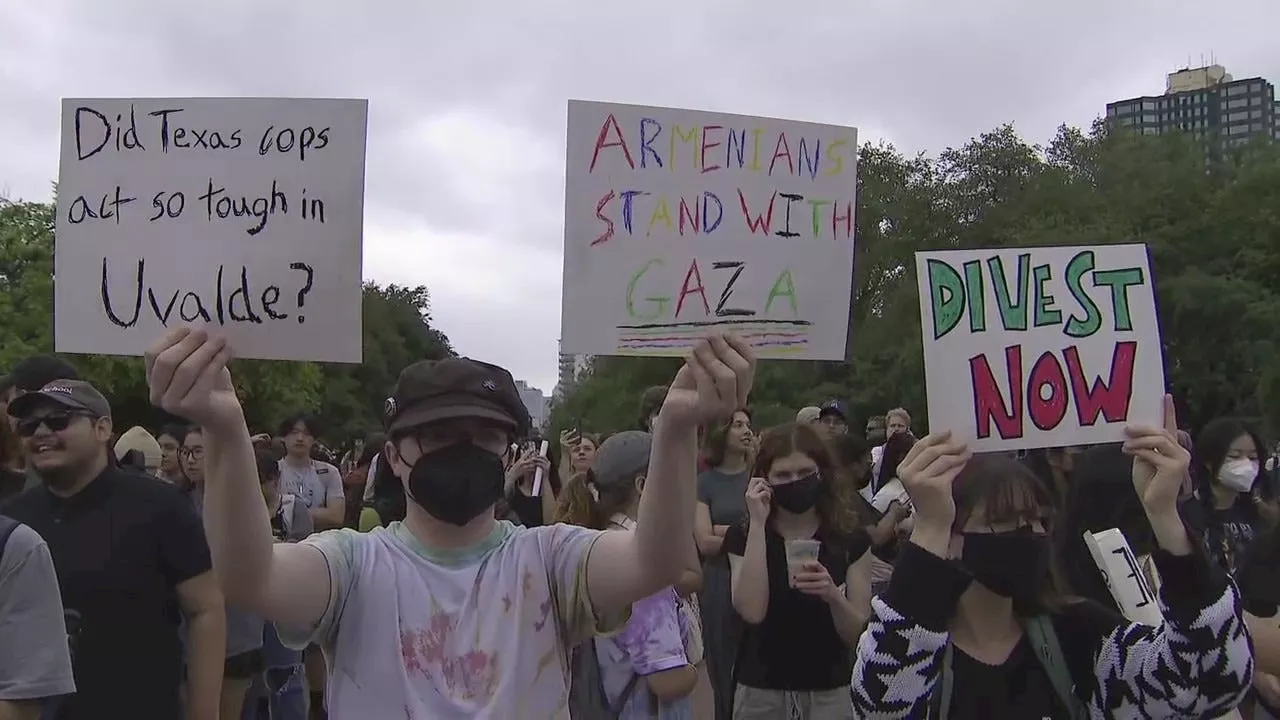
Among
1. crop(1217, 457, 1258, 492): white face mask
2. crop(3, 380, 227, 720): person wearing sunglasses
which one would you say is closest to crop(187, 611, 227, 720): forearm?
crop(3, 380, 227, 720): person wearing sunglasses

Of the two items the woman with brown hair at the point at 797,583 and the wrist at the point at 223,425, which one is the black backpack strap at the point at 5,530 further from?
the woman with brown hair at the point at 797,583

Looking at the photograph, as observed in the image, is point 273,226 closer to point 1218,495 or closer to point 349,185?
point 349,185

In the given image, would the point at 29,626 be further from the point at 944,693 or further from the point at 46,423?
the point at 944,693

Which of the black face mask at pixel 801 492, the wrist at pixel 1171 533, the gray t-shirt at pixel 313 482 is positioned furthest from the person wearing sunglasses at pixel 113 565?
the gray t-shirt at pixel 313 482

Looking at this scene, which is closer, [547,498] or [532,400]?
[547,498]

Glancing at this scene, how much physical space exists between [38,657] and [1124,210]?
3503 cm

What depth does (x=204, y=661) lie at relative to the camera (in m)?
3.75

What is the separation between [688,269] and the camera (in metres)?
2.88

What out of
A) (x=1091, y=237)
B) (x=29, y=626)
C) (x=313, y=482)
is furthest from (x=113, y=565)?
(x=1091, y=237)

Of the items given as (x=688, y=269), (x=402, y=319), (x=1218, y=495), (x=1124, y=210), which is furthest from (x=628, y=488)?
(x=402, y=319)

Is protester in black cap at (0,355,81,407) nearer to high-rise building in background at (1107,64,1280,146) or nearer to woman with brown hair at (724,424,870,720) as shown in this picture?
woman with brown hair at (724,424,870,720)

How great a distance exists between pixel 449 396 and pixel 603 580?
503 mm

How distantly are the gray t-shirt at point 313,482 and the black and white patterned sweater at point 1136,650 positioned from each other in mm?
6622

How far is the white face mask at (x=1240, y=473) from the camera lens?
5.41 m
